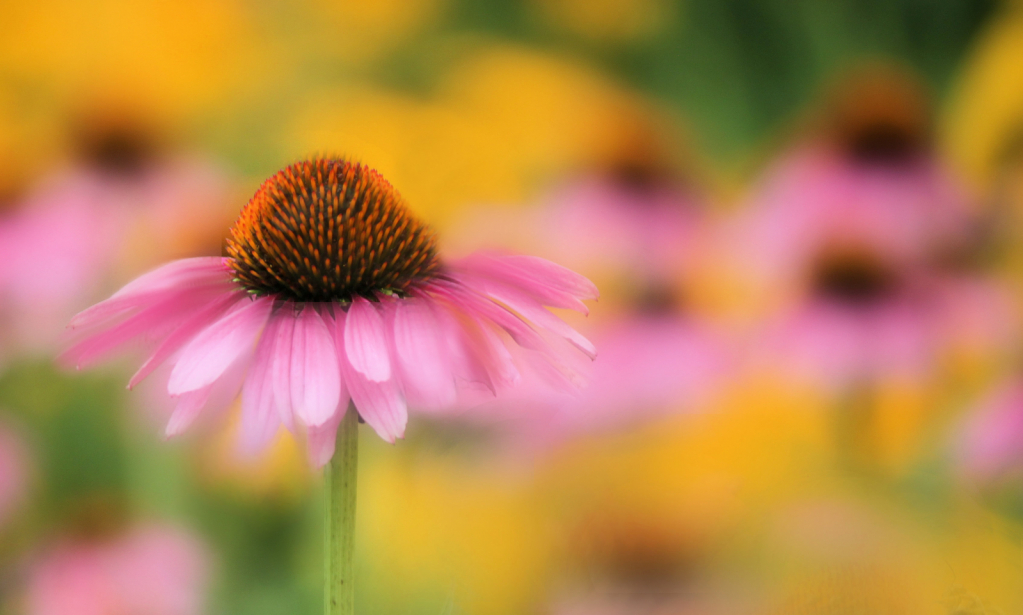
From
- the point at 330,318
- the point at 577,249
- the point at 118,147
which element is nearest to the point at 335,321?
the point at 330,318

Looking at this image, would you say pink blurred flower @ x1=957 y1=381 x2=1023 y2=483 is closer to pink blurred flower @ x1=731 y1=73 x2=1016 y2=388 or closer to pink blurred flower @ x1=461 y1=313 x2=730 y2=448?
pink blurred flower @ x1=731 y1=73 x2=1016 y2=388

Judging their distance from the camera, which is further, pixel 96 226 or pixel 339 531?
pixel 96 226

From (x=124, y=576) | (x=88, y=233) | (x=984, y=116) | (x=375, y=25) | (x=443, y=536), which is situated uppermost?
(x=984, y=116)

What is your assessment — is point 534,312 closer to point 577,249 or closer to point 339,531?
point 339,531

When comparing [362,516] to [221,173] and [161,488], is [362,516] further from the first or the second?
[221,173]

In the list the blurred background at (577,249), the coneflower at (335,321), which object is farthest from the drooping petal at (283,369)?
the blurred background at (577,249)

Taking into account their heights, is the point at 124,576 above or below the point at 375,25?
below

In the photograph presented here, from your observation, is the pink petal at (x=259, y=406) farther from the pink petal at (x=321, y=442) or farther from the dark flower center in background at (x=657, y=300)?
the dark flower center in background at (x=657, y=300)
